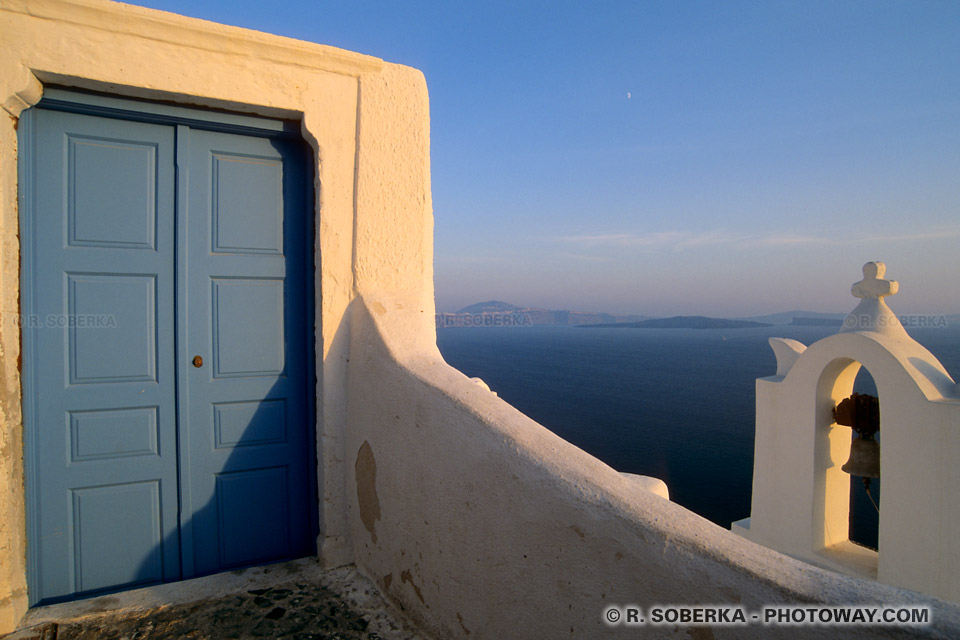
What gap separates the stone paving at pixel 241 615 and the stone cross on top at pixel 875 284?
4905 mm

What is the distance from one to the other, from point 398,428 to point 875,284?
4688 millimetres

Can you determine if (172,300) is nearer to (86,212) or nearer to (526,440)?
(86,212)

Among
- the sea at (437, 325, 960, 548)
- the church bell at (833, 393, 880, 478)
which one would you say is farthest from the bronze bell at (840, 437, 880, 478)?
the sea at (437, 325, 960, 548)

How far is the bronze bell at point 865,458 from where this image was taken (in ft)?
15.1

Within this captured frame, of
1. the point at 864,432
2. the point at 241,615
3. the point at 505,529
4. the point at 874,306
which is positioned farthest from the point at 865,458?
the point at 241,615

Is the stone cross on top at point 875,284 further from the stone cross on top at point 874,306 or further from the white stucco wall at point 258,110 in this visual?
the white stucco wall at point 258,110

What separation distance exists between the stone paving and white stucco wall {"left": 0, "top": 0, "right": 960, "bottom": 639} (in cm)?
12

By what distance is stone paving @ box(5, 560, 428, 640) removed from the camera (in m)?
2.45

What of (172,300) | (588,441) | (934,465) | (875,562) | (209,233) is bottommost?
(588,441)

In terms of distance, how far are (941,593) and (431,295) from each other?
4.68m

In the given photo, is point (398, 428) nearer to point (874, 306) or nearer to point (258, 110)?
point (258, 110)

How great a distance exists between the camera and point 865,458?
467 centimetres

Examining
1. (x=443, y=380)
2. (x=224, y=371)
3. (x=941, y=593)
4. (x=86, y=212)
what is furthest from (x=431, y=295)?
(x=941, y=593)

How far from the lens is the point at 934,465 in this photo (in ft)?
13.5
